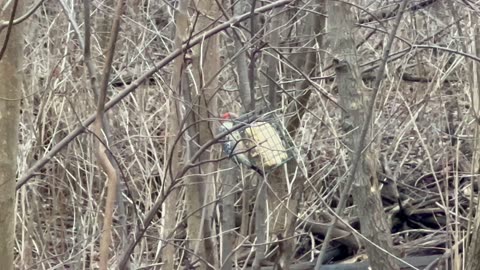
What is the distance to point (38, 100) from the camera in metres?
4.60

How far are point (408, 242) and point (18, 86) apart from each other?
2.73 meters

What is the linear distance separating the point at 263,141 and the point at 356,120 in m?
0.50

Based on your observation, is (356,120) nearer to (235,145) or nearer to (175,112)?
(235,145)

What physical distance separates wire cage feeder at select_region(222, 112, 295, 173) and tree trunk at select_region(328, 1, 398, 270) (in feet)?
0.96

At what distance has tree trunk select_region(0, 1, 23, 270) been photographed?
2.45 m

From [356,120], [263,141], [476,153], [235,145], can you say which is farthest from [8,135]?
[476,153]

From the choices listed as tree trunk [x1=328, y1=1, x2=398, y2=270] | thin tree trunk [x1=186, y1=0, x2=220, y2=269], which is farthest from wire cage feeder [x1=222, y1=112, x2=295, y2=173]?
tree trunk [x1=328, y1=1, x2=398, y2=270]

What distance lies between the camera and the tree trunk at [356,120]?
318cm

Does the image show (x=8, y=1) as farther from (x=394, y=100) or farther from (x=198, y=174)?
(x=394, y=100)

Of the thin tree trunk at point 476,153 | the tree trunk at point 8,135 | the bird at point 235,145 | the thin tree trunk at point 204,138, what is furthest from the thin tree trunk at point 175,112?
the thin tree trunk at point 476,153

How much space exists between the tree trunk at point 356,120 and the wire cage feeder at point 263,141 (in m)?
0.29

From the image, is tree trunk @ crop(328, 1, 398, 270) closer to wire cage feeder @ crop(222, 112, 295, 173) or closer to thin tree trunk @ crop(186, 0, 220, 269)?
wire cage feeder @ crop(222, 112, 295, 173)

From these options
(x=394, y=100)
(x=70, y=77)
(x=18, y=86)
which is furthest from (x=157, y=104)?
(x=18, y=86)

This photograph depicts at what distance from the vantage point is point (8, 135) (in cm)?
246
